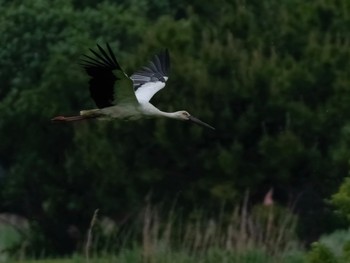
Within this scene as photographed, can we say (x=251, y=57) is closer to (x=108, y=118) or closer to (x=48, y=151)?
(x=48, y=151)

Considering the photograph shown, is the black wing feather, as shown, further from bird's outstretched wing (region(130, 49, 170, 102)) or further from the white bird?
bird's outstretched wing (region(130, 49, 170, 102))

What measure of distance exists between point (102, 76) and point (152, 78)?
2.67 metres

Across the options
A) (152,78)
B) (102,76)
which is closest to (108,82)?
(102,76)

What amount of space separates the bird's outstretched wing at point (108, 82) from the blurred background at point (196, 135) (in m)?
12.8

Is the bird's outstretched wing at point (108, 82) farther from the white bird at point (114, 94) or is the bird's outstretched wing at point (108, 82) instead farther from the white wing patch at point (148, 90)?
the white wing patch at point (148, 90)

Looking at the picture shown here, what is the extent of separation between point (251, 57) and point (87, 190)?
3.72 m

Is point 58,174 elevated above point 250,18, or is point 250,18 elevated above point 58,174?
point 250,18

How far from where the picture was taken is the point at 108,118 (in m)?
20.0

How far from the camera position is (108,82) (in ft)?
62.8

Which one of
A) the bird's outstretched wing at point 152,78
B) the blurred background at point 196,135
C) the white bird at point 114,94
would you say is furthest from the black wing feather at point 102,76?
the blurred background at point 196,135

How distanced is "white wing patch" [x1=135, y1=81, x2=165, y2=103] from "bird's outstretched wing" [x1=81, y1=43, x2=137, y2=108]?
1.05m

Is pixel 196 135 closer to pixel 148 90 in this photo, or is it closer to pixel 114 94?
pixel 148 90

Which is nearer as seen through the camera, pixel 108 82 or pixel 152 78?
pixel 108 82

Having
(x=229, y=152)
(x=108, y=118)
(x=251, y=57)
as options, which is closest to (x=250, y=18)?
(x=251, y=57)
